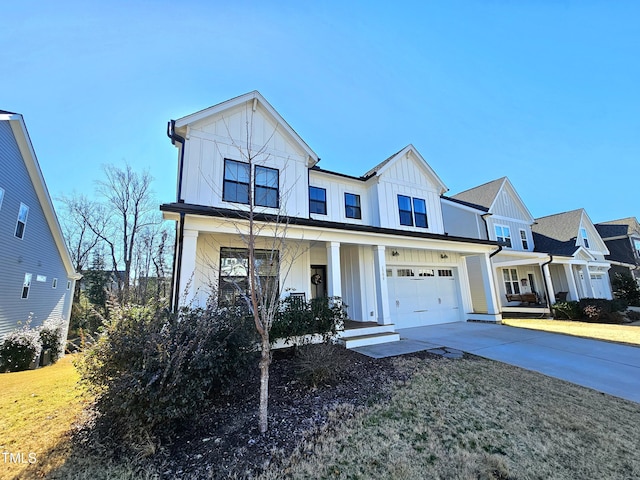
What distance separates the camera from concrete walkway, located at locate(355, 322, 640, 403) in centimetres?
541

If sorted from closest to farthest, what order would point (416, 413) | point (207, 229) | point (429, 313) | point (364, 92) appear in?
1. point (416, 413)
2. point (207, 229)
3. point (364, 92)
4. point (429, 313)

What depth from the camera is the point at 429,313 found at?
1191cm

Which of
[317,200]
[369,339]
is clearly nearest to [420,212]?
[317,200]

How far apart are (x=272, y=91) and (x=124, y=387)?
9.86m

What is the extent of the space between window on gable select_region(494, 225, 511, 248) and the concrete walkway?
27.9ft

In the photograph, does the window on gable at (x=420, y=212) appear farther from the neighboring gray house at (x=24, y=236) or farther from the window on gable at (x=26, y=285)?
the window on gable at (x=26, y=285)

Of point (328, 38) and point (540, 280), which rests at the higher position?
point (328, 38)

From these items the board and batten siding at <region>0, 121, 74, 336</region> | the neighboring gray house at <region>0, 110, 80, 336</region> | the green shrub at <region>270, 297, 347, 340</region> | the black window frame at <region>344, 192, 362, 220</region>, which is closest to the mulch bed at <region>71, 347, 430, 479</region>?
the green shrub at <region>270, 297, 347, 340</region>

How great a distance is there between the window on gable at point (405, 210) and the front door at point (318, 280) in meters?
4.42

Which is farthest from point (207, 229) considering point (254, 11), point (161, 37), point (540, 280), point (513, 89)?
point (540, 280)

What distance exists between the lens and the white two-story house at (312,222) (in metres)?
7.56

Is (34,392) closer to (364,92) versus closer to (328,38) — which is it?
(328,38)

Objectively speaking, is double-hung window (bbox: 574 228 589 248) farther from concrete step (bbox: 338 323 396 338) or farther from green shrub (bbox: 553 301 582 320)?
concrete step (bbox: 338 323 396 338)

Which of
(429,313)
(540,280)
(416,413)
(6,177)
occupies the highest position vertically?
(6,177)
